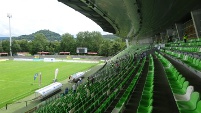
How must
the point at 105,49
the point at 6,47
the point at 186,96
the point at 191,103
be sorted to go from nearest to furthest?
the point at 191,103
the point at 186,96
the point at 105,49
the point at 6,47

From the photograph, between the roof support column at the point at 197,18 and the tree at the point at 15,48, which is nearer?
the roof support column at the point at 197,18

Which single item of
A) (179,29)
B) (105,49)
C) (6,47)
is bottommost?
(105,49)

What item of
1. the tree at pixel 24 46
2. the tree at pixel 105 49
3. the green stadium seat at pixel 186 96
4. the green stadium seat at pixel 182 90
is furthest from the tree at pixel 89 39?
the green stadium seat at pixel 186 96

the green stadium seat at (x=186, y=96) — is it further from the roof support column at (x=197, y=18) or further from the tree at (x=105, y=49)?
the tree at (x=105, y=49)

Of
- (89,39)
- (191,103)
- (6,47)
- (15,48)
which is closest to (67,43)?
(89,39)

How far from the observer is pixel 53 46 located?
8281 centimetres

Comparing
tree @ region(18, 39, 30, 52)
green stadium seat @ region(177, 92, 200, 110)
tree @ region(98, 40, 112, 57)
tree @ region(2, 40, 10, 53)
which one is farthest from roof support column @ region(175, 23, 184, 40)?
tree @ region(2, 40, 10, 53)

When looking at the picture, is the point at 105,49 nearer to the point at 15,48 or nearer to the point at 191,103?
the point at 15,48

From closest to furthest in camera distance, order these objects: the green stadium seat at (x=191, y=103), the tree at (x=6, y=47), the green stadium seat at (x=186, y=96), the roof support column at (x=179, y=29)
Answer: the green stadium seat at (x=191, y=103) → the green stadium seat at (x=186, y=96) → the roof support column at (x=179, y=29) → the tree at (x=6, y=47)

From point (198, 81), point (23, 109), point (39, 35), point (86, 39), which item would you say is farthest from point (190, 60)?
point (39, 35)

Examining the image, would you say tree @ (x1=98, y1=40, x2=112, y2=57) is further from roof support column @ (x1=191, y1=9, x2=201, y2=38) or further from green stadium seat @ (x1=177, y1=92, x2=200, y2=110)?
green stadium seat @ (x1=177, y1=92, x2=200, y2=110)

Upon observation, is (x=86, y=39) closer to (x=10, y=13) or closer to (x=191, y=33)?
(x=10, y=13)

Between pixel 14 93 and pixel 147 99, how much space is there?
58.8 feet

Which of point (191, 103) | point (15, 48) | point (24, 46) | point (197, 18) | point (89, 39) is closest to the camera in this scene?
point (191, 103)
